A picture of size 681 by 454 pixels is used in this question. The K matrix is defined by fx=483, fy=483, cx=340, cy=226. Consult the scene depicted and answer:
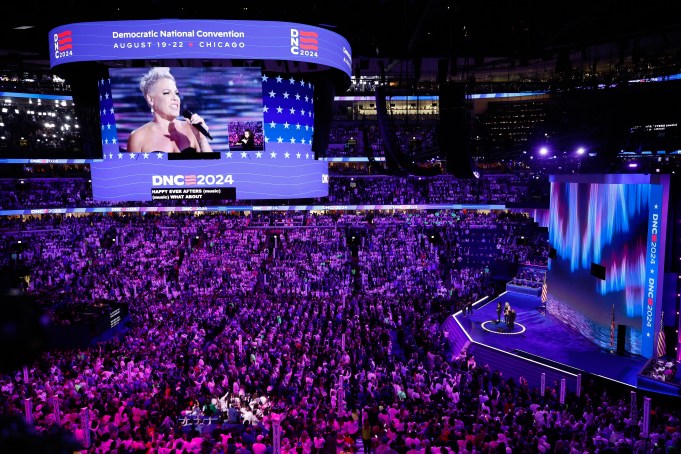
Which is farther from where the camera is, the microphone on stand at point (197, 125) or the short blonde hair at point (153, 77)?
the microphone on stand at point (197, 125)

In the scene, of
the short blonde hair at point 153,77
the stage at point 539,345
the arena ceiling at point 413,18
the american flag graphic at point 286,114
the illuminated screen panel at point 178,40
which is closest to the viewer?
the stage at point 539,345

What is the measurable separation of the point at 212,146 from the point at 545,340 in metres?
13.9

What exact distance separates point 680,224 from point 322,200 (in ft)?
69.0

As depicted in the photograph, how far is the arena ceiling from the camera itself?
49.2ft

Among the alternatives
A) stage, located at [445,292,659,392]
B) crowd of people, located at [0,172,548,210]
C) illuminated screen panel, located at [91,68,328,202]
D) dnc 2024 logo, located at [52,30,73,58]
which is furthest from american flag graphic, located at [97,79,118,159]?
stage, located at [445,292,659,392]

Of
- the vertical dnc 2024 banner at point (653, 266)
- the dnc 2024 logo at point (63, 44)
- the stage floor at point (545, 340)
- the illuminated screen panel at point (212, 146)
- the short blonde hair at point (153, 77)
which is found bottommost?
the stage floor at point (545, 340)

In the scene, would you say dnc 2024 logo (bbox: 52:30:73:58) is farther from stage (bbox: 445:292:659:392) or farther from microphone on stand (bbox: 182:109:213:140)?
stage (bbox: 445:292:659:392)

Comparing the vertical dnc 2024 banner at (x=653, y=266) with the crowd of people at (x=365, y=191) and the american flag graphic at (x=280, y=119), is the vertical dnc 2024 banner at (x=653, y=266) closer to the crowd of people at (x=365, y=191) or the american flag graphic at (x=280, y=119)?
the american flag graphic at (x=280, y=119)

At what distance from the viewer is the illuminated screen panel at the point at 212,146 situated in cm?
1820

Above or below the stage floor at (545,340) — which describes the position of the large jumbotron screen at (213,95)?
above

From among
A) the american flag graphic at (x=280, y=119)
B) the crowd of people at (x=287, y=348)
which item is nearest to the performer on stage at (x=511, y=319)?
the crowd of people at (x=287, y=348)

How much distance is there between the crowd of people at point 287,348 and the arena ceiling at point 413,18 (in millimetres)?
9467

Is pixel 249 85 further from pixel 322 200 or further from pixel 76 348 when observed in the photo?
pixel 322 200

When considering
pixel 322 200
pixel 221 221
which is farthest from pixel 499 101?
pixel 221 221
